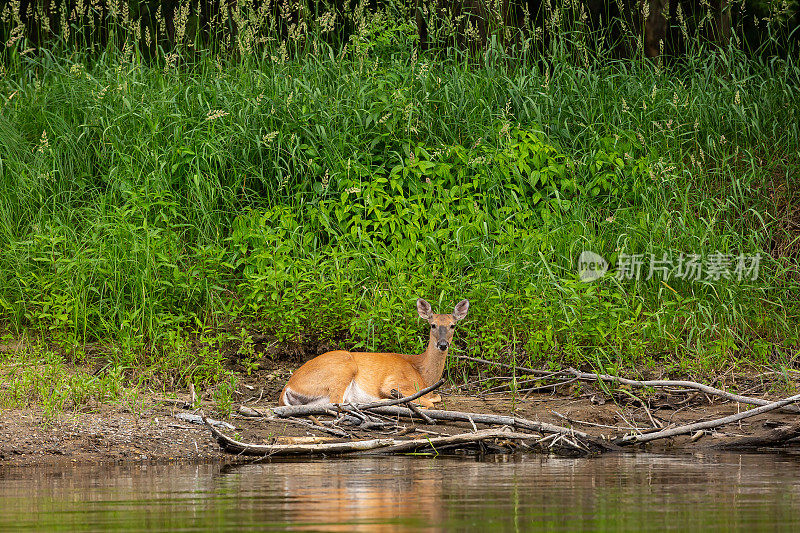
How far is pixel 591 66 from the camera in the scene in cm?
1220

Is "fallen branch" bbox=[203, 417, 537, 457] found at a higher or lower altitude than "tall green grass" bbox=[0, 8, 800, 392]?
lower

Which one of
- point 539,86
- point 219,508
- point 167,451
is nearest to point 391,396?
point 167,451

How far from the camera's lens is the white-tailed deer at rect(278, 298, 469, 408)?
8.19 meters

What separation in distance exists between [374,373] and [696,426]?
2.56 m

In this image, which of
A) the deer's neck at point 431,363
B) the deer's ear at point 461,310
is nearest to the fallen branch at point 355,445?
the deer's neck at point 431,363

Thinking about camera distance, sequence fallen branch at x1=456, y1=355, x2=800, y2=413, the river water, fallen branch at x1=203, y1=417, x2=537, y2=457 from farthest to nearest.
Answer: fallen branch at x1=456, y1=355, x2=800, y2=413 → fallen branch at x1=203, y1=417, x2=537, y2=457 → the river water

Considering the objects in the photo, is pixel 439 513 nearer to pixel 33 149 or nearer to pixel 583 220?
pixel 583 220

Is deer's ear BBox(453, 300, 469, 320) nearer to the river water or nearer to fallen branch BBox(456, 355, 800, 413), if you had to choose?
fallen branch BBox(456, 355, 800, 413)

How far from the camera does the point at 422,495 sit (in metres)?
5.23

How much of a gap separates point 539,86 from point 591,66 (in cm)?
93

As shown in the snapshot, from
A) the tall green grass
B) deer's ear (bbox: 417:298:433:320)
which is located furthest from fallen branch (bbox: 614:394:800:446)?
deer's ear (bbox: 417:298:433:320)

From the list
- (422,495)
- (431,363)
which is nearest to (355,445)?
(422,495)

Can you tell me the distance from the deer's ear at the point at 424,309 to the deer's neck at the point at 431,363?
229 millimetres

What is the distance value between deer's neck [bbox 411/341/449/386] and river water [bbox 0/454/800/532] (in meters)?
1.76
